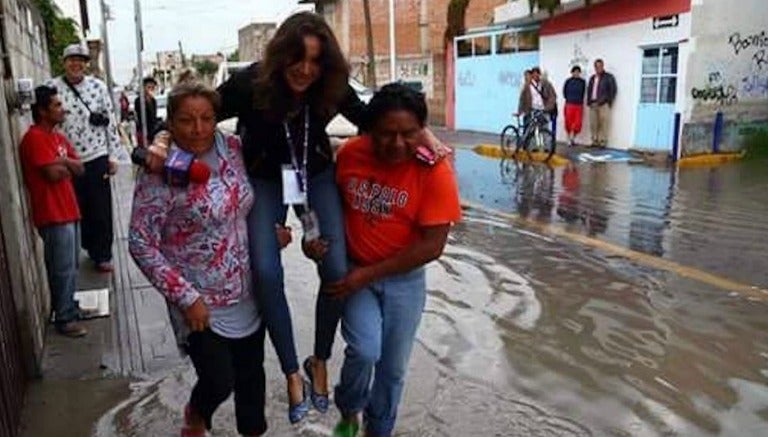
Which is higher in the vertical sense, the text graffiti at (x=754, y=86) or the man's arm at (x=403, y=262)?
the text graffiti at (x=754, y=86)

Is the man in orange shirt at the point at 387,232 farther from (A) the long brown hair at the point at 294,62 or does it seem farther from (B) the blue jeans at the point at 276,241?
(A) the long brown hair at the point at 294,62

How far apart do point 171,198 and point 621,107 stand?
14383 mm

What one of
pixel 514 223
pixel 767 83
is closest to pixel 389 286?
pixel 514 223

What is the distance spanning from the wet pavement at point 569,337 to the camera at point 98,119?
1.31 metres

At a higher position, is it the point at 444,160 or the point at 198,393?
the point at 444,160

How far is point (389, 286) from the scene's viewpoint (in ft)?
10.4

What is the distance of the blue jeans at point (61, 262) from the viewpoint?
4.84 metres

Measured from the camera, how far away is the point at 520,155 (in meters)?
15.5

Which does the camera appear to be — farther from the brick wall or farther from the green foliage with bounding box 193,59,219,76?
the brick wall

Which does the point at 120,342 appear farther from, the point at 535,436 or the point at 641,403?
the point at 641,403

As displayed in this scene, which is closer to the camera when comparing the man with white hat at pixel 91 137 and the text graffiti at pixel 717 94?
the man with white hat at pixel 91 137

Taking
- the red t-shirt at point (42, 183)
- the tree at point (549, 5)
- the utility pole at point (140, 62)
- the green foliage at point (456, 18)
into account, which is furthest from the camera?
the green foliage at point (456, 18)

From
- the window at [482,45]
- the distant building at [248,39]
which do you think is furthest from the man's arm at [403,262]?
the distant building at [248,39]

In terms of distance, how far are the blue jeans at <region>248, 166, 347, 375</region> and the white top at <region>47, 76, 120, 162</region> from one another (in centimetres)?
343
